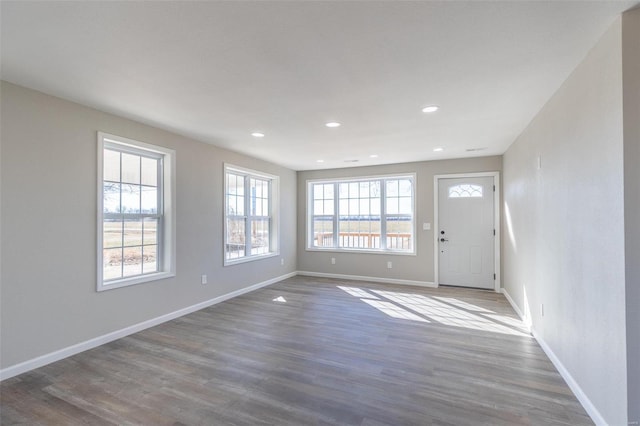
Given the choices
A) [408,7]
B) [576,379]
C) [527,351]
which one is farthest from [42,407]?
[527,351]

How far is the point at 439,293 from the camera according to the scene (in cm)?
512

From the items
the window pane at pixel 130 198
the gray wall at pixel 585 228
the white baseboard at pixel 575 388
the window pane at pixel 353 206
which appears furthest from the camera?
the window pane at pixel 353 206

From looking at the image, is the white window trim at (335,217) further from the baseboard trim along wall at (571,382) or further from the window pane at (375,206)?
the baseboard trim along wall at (571,382)

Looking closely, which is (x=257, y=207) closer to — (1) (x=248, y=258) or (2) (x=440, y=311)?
(1) (x=248, y=258)

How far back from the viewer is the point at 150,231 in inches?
147

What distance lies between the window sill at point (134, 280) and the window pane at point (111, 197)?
2.57 ft

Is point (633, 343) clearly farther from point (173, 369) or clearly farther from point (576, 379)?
point (173, 369)

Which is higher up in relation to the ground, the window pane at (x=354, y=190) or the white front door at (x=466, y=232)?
the window pane at (x=354, y=190)

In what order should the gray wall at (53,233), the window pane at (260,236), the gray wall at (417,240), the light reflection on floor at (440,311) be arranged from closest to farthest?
1. the gray wall at (53,233)
2. the light reflection on floor at (440,311)
3. the gray wall at (417,240)
4. the window pane at (260,236)

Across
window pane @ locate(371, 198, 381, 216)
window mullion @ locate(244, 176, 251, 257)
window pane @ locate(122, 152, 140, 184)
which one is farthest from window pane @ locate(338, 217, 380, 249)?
window pane @ locate(122, 152, 140, 184)

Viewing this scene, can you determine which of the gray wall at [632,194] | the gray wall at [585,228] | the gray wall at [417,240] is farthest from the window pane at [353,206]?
the gray wall at [632,194]

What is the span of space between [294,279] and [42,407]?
4443mm

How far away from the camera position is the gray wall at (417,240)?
216 inches

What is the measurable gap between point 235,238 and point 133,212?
1.86 metres
